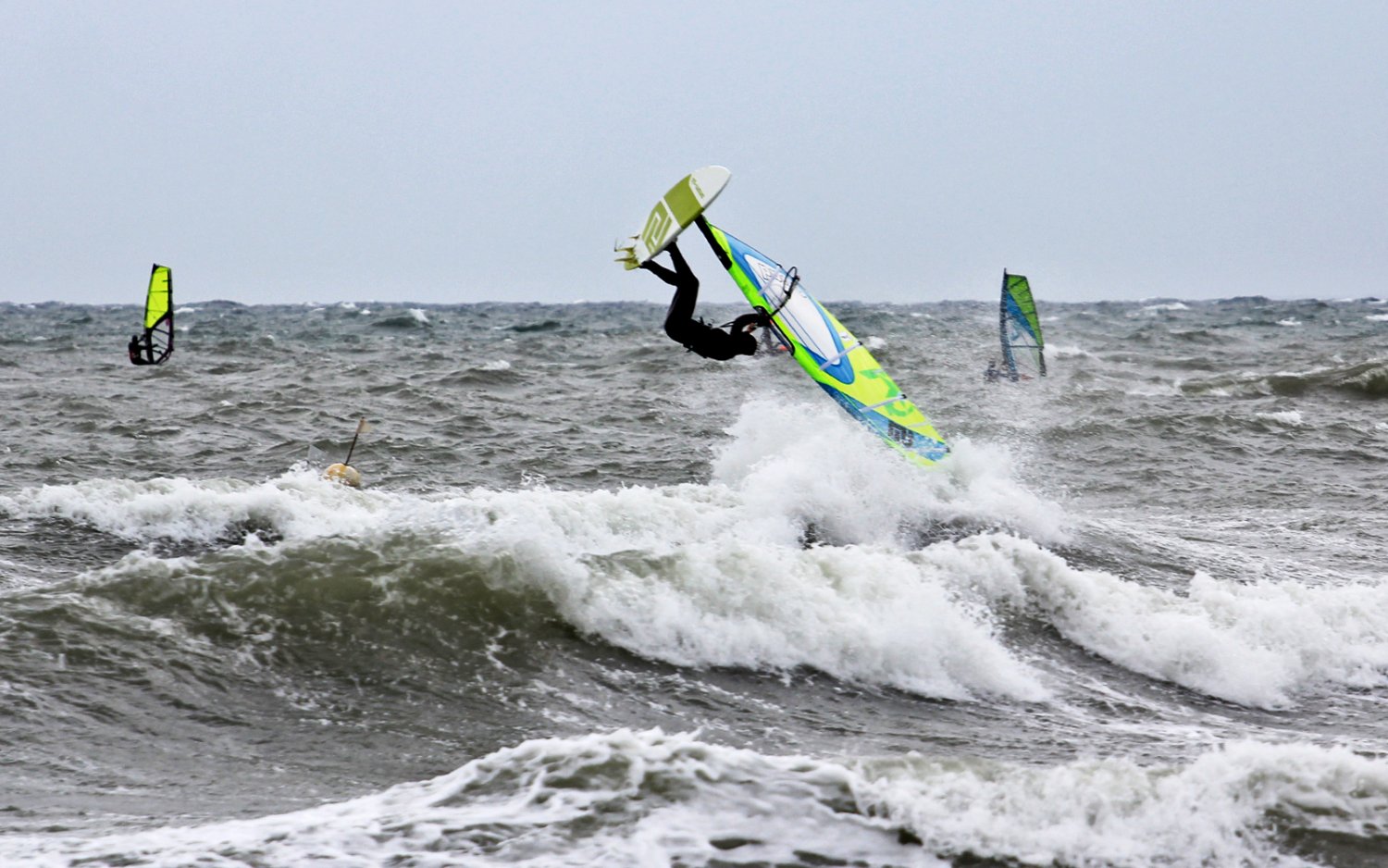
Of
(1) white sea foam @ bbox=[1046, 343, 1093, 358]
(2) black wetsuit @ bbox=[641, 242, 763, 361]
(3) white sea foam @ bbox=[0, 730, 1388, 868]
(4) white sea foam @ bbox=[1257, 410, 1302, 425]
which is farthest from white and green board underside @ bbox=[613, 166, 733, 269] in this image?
(1) white sea foam @ bbox=[1046, 343, 1093, 358]

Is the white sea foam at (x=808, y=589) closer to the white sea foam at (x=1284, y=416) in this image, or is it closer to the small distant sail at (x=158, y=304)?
the white sea foam at (x=1284, y=416)

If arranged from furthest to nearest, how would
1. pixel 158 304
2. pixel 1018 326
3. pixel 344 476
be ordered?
1. pixel 158 304
2. pixel 1018 326
3. pixel 344 476

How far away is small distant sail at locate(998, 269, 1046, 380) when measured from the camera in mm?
14352

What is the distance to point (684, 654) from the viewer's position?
224 inches

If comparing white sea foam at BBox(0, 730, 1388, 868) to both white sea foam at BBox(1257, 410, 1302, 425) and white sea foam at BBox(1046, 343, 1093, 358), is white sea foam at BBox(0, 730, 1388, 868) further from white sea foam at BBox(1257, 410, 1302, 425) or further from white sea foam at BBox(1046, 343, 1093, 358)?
white sea foam at BBox(1046, 343, 1093, 358)

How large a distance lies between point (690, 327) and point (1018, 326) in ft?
24.5

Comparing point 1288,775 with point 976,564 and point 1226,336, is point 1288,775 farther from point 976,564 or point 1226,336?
point 1226,336

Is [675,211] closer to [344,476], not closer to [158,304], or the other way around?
[344,476]

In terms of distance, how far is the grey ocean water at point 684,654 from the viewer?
378 centimetres

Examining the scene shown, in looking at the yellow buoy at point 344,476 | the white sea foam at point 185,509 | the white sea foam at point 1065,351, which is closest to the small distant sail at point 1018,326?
the white sea foam at point 1065,351

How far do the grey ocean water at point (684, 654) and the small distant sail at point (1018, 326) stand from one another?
2.76 meters

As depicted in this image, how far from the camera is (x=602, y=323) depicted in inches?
1512

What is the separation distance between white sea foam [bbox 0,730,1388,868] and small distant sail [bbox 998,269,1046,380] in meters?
10.4

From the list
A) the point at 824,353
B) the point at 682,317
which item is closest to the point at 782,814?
the point at 682,317
